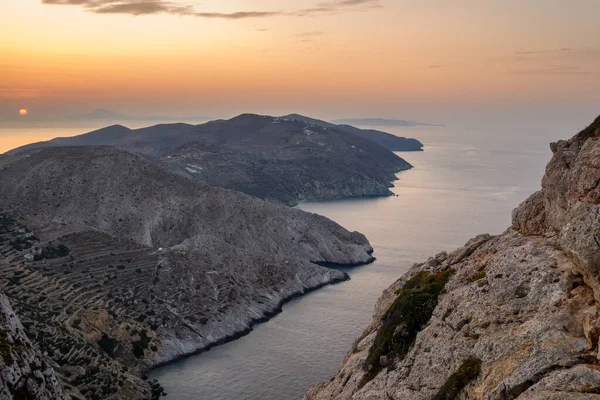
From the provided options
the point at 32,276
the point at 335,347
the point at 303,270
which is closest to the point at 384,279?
the point at 303,270

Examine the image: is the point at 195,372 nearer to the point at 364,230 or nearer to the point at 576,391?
the point at 576,391

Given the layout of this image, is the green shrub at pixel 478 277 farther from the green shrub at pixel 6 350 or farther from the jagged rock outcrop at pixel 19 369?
the green shrub at pixel 6 350

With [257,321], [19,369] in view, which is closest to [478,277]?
[19,369]

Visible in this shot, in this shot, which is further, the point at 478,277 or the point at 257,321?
the point at 257,321

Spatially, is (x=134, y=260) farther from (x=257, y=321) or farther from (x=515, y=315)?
(x=515, y=315)

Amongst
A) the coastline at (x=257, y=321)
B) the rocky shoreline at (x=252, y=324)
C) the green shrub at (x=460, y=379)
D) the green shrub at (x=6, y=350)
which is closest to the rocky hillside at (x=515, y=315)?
the green shrub at (x=460, y=379)

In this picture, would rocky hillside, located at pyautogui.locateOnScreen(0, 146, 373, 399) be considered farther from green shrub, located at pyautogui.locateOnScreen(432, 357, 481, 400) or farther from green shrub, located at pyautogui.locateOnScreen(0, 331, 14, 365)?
green shrub, located at pyautogui.locateOnScreen(432, 357, 481, 400)
